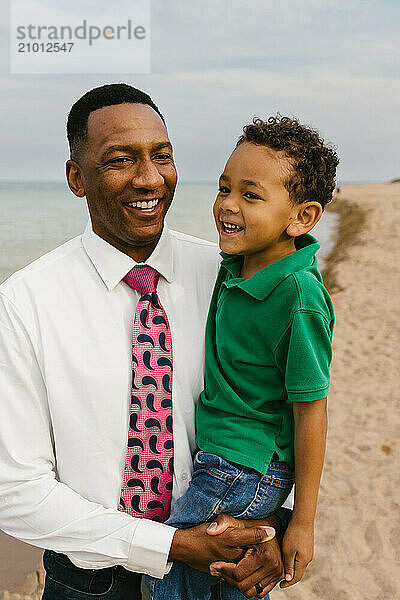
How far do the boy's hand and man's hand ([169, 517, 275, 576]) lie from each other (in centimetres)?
7

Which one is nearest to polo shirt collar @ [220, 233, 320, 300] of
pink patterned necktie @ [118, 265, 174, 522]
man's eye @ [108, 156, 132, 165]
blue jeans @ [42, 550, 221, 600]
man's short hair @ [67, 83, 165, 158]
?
pink patterned necktie @ [118, 265, 174, 522]

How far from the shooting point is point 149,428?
1.92 m

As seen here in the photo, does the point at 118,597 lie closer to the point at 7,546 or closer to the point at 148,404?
the point at 148,404

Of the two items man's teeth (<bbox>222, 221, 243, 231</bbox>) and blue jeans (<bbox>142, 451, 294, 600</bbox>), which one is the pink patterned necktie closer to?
blue jeans (<bbox>142, 451, 294, 600</bbox>)

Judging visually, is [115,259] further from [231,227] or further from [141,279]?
[231,227]

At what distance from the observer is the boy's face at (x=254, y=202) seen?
6.31ft

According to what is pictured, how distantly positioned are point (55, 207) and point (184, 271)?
81.0ft

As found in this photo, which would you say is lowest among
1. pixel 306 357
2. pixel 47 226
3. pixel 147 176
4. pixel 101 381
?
pixel 47 226

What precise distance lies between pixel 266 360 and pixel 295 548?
1.69 ft

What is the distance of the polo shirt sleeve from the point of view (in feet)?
5.89

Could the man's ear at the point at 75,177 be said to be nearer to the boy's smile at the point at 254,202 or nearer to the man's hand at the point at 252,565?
the boy's smile at the point at 254,202

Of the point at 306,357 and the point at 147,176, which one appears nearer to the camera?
the point at 306,357

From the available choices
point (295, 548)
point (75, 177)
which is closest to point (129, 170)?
point (75, 177)

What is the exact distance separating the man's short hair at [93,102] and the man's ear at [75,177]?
0.03 metres
